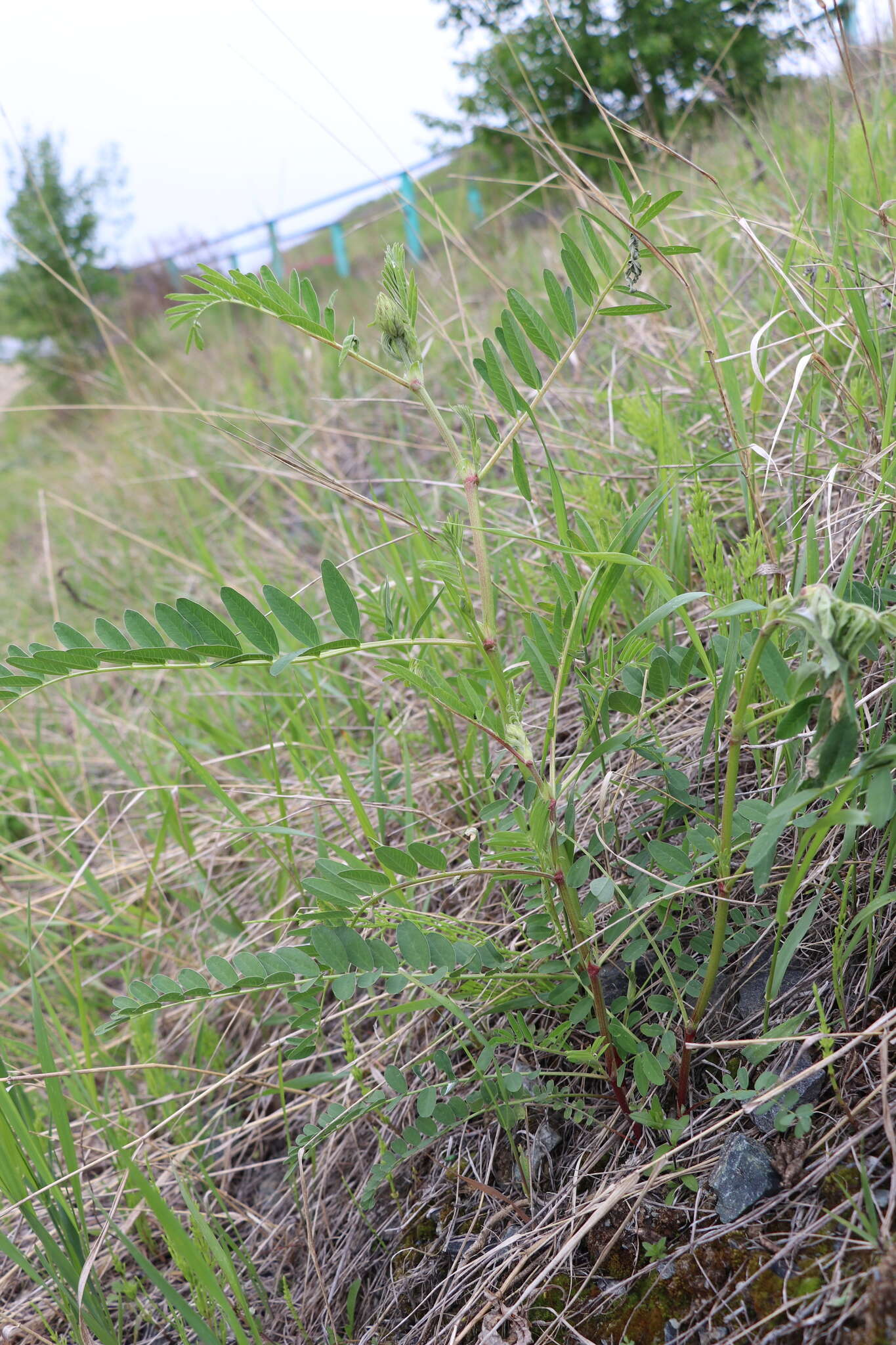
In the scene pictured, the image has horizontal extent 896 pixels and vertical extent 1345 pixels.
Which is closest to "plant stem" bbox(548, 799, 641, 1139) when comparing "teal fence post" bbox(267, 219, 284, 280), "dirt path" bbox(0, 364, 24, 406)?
"teal fence post" bbox(267, 219, 284, 280)

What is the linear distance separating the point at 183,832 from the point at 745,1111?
1.21m

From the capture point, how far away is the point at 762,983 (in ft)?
3.25

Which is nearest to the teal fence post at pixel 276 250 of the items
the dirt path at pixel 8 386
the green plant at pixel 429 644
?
the green plant at pixel 429 644

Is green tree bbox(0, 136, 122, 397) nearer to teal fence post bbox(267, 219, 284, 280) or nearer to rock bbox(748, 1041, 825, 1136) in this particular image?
teal fence post bbox(267, 219, 284, 280)

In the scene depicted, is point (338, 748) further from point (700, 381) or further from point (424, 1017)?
point (700, 381)

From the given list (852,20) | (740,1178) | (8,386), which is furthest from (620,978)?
(8,386)

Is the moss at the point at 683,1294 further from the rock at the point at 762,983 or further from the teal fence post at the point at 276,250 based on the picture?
the teal fence post at the point at 276,250

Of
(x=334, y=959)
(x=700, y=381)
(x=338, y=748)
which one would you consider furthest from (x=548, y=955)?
(x=700, y=381)

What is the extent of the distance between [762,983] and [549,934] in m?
0.25

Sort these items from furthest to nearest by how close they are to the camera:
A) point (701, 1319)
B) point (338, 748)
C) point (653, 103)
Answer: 1. point (653, 103)
2. point (338, 748)
3. point (701, 1319)

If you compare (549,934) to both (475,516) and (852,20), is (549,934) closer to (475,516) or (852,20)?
(475,516)

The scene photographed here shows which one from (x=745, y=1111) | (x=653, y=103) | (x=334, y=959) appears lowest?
(x=745, y=1111)

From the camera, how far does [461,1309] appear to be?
918mm

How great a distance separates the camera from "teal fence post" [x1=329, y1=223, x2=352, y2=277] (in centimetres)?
980
